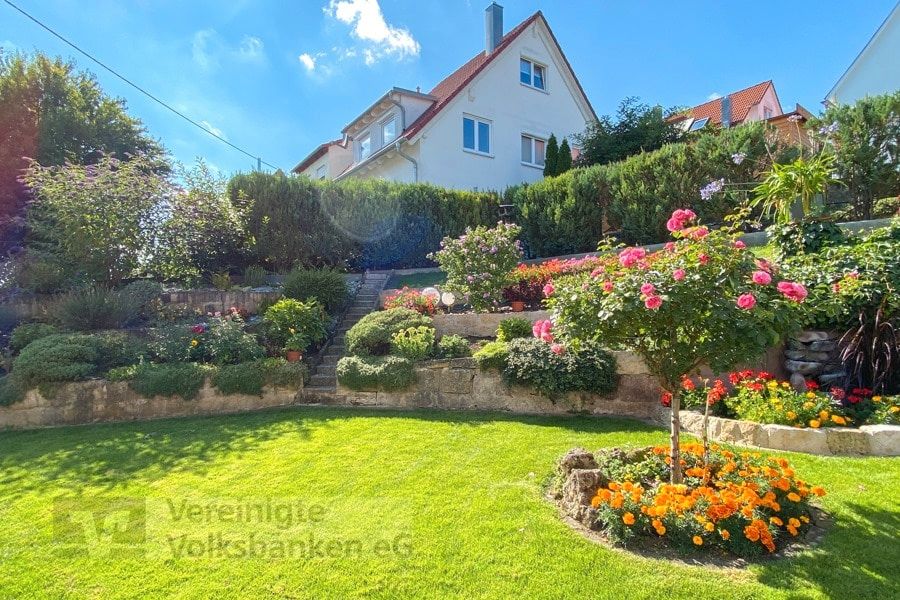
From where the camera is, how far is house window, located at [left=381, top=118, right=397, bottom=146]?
17542 millimetres

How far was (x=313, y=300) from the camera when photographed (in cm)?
854

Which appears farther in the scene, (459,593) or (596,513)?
(596,513)

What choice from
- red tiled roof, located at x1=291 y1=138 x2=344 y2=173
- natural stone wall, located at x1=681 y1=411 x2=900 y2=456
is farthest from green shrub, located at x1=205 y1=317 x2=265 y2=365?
red tiled roof, located at x1=291 y1=138 x2=344 y2=173

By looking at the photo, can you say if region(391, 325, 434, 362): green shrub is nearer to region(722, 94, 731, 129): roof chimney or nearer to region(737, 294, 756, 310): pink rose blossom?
region(737, 294, 756, 310): pink rose blossom

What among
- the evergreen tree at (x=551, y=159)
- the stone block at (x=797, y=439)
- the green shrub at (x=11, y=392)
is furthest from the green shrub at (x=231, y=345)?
the evergreen tree at (x=551, y=159)

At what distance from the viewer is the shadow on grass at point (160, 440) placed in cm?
436

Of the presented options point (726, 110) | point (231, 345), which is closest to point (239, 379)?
point (231, 345)

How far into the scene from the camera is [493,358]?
245 inches

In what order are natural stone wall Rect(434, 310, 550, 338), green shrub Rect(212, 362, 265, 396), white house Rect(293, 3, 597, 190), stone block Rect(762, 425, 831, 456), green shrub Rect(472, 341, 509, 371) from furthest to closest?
white house Rect(293, 3, 597, 190) < natural stone wall Rect(434, 310, 550, 338) < green shrub Rect(212, 362, 265, 396) < green shrub Rect(472, 341, 509, 371) < stone block Rect(762, 425, 831, 456)

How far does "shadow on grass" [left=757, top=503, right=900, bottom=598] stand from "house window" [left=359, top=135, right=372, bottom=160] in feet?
60.5

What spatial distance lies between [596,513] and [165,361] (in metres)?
6.82

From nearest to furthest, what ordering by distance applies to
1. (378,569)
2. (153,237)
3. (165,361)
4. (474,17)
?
1. (378,569)
2. (165,361)
3. (153,237)
4. (474,17)

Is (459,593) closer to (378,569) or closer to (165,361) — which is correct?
(378,569)

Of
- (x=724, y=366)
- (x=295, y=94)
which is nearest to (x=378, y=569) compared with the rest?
(x=724, y=366)
